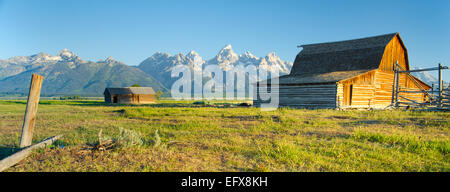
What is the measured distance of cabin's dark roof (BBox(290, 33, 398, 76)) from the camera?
27469 mm

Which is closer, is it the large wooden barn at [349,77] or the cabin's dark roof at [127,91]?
the large wooden barn at [349,77]

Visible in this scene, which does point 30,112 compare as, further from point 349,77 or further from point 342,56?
point 342,56

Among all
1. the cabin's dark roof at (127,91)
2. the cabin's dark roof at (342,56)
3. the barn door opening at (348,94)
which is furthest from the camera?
the cabin's dark roof at (127,91)

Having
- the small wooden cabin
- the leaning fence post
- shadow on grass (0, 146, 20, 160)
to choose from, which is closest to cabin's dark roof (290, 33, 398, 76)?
the leaning fence post

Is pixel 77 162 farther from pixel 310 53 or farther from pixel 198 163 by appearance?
pixel 310 53

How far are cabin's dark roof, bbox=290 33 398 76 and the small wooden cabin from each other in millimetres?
39992

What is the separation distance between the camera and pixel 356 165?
537 cm

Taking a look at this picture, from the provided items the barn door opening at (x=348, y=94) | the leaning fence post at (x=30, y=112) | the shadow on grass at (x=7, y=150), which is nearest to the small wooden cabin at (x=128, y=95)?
the barn door opening at (x=348, y=94)

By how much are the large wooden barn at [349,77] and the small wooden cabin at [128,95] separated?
1450 inches

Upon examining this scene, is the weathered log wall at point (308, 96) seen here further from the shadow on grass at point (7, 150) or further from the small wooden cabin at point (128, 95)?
the small wooden cabin at point (128, 95)

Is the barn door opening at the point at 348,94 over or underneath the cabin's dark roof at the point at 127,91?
underneath

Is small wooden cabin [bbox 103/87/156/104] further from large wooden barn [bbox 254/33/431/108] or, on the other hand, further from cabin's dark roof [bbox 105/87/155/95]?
large wooden barn [bbox 254/33/431/108]

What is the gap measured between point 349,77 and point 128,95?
4899 cm

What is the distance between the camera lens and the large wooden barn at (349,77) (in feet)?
79.0
